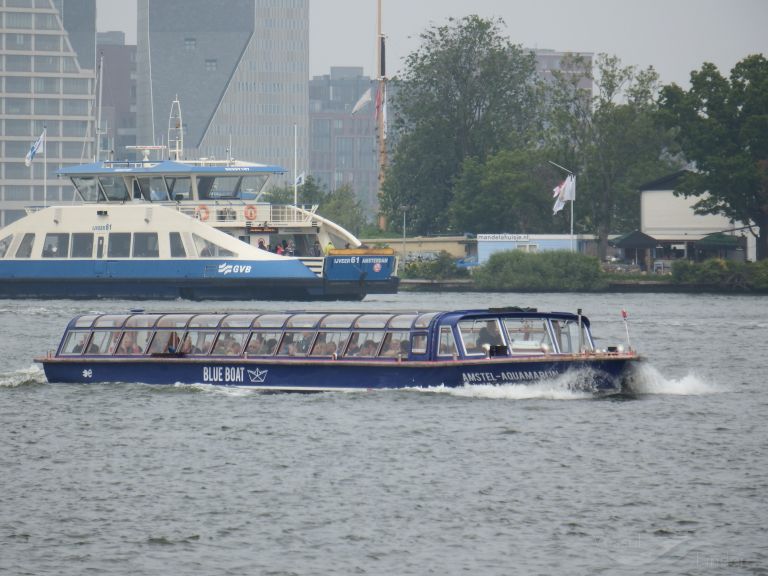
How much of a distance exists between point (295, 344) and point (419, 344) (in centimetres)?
367

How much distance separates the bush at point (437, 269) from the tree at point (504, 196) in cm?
1352

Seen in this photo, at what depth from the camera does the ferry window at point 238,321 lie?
4284 cm

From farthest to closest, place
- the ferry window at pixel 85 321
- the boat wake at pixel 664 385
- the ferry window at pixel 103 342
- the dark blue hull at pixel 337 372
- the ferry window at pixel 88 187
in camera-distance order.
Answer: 1. the ferry window at pixel 88 187
2. the ferry window at pixel 85 321
3. the ferry window at pixel 103 342
4. the boat wake at pixel 664 385
5. the dark blue hull at pixel 337 372

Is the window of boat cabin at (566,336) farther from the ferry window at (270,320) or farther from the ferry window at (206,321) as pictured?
the ferry window at (206,321)

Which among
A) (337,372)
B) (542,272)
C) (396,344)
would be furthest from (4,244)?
(396,344)

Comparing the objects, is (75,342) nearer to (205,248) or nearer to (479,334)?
(479,334)

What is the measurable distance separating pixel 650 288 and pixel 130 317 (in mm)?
64116

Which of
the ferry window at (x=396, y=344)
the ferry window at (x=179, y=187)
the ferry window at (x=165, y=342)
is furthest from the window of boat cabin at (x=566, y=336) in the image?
the ferry window at (x=179, y=187)

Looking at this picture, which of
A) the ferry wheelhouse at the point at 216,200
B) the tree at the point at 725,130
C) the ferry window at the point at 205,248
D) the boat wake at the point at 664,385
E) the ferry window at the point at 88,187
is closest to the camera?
the boat wake at the point at 664,385

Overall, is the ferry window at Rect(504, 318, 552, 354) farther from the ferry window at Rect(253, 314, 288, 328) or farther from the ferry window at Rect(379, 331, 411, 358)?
the ferry window at Rect(253, 314, 288, 328)

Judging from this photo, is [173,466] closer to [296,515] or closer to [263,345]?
[296,515]

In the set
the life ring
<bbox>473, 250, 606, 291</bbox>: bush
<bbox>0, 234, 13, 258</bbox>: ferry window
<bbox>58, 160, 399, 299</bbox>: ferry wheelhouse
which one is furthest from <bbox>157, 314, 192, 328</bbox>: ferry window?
<bbox>473, 250, 606, 291</bbox>: bush

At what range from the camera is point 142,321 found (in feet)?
146

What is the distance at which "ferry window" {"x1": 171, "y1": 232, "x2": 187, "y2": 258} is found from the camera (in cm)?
8719
